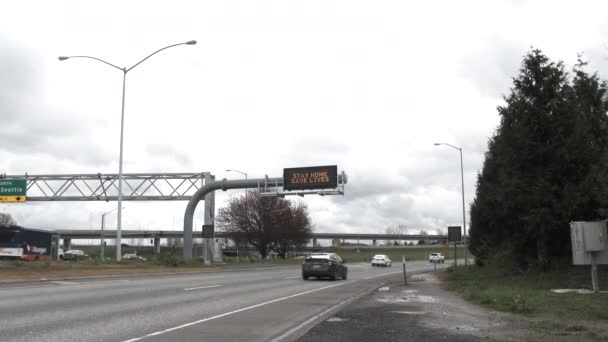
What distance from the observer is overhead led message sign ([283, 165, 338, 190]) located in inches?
1992

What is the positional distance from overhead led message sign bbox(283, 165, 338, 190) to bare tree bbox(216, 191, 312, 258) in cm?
2922

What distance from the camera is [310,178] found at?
51188mm

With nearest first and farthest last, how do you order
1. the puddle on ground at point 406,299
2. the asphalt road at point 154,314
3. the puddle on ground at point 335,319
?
the asphalt road at point 154,314
the puddle on ground at point 335,319
the puddle on ground at point 406,299

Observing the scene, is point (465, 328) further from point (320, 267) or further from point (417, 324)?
point (320, 267)

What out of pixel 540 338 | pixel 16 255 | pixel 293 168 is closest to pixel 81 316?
pixel 540 338

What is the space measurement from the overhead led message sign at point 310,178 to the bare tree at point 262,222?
29.2 meters

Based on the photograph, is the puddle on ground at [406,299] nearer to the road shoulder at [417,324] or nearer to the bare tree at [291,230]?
the road shoulder at [417,324]

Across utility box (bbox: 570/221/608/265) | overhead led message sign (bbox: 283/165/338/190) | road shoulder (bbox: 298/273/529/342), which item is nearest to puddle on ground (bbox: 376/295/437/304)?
road shoulder (bbox: 298/273/529/342)

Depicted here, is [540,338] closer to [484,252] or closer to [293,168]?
[484,252]

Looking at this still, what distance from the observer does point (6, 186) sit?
45156mm

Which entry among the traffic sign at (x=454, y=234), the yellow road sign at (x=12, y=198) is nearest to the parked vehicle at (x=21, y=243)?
the yellow road sign at (x=12, y=198)

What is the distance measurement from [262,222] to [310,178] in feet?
106

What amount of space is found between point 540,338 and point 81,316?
928 centimetres

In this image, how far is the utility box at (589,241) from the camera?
17.9 meters
